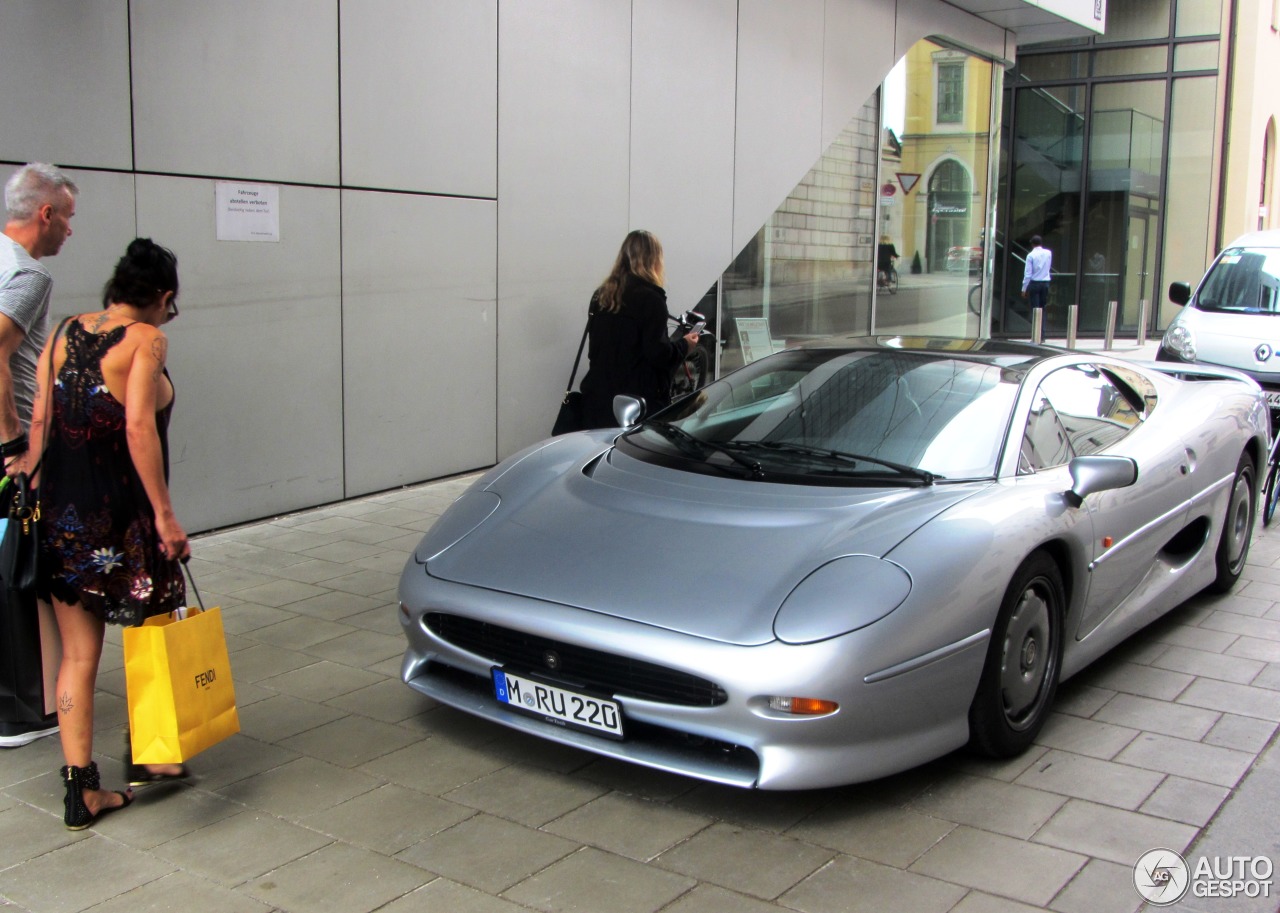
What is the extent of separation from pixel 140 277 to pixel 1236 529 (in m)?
5.10

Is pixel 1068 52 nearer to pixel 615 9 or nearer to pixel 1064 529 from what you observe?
pixel 615 9

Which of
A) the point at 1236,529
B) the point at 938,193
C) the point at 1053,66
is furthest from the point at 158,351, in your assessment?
the point at 1053,66

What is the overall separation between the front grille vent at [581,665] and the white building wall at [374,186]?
355 centimetres

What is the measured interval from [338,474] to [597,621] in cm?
463

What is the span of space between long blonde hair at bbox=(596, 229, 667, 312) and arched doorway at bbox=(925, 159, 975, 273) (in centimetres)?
975

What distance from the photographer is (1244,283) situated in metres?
10.3

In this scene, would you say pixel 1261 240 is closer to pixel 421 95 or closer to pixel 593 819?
pixel 421 95

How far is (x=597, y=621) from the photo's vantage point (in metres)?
3.48

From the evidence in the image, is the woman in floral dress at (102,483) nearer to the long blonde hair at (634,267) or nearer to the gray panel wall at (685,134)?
the long blonde hair at (634,267)

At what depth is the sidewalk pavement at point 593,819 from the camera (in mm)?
3064

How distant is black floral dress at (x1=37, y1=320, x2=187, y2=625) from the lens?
11.0 feet

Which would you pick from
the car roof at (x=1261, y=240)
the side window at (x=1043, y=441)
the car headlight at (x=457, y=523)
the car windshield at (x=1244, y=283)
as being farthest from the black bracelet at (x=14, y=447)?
the car roof at (x=1261, y=240)

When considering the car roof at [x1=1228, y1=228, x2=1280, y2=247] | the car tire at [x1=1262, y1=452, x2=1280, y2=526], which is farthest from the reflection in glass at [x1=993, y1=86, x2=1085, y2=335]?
the car tire at [x1=1262, y1=452, x2=1280, y2=526]

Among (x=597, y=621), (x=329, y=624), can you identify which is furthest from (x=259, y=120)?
(x=597, y=621)
